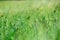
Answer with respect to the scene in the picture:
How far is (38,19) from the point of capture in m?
1.26

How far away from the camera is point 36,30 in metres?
1.25

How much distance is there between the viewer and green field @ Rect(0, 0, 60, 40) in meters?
1.18

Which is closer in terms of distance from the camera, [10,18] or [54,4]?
[10,18]

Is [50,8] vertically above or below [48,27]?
above

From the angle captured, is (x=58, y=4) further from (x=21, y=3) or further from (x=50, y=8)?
(x=21, y=3)

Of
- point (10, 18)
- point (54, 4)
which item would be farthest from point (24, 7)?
point (54, 4)

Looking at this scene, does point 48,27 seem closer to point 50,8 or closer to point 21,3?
point 50,8

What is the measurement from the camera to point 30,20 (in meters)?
1.24

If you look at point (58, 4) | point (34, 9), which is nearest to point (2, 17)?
point (34, 9)

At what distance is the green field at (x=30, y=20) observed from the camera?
1.18m

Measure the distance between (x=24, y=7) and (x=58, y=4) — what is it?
1.05ft

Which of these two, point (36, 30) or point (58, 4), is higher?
point (58, 4)

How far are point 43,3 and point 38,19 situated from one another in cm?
15

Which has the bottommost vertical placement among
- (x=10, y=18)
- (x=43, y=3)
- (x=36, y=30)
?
(x=36, y=30)
